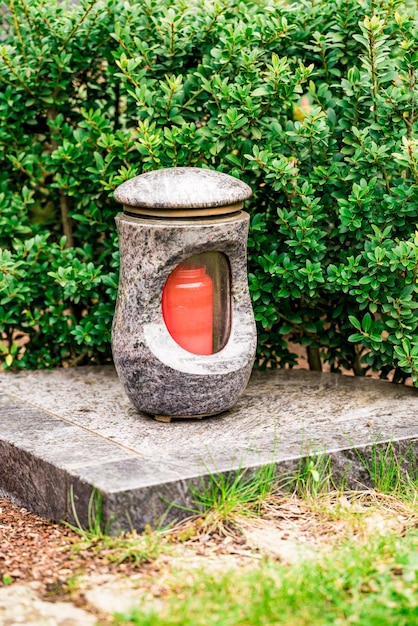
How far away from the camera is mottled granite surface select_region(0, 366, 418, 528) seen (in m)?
3.52

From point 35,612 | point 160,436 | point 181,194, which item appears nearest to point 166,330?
point 160,436

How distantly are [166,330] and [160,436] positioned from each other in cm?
45

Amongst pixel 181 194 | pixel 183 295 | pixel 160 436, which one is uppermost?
pixel 181 194

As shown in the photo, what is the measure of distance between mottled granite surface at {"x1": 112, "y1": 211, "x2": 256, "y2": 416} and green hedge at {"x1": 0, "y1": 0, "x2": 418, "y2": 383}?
1.62 ft

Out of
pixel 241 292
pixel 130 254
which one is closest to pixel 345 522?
pixel 241 292

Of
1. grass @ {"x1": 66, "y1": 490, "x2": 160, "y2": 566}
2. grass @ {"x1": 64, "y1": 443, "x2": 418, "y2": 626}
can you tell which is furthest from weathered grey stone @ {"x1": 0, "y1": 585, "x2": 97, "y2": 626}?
grass @ {"x1": 66, "y1": 490, "x2": 160, "y2": 566}

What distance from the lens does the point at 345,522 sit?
11.8ft

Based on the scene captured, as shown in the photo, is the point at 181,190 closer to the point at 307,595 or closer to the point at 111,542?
the point at 111,542

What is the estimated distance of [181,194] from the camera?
3.98m

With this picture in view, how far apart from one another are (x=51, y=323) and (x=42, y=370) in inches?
10.6

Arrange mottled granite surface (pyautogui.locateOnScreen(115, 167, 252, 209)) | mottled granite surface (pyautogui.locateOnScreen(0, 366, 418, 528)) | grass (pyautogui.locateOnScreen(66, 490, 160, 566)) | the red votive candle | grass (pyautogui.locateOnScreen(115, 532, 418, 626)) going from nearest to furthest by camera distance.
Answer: grass (pyautogui.locateOnScreen(115, 532, 418, 626)) → grass (pyautogui.locateOnScreen(66, 490, 160, 566)) → mottled granite surface (pyautogui.locateOnScreen(0, 366, 418, 528)) → mottled granite surface (pyautogui.locateOnScreen(115, 167, 252, 209)) → the red votive candle

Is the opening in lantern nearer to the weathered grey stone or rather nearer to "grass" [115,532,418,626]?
"grass" [115,532,418,626]

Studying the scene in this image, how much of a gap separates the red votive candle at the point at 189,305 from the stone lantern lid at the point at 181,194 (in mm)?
260

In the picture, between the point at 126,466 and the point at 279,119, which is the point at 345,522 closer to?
the point at 126,466
